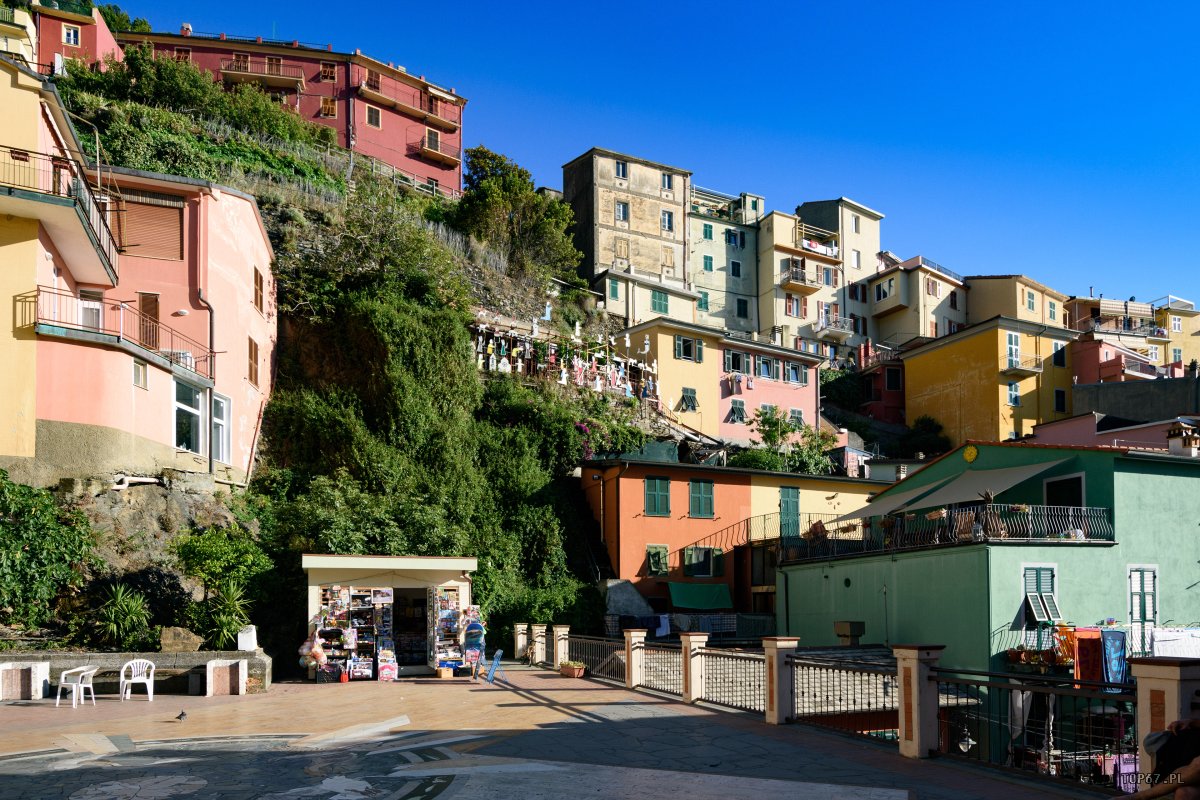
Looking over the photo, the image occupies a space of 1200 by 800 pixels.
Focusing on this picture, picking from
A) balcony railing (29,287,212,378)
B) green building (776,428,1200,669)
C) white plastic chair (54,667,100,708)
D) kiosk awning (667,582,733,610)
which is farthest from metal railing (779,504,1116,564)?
balcony railing (29,287,212,378)

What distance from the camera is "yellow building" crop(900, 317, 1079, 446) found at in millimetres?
52375

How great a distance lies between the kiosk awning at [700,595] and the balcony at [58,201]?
1992 cm

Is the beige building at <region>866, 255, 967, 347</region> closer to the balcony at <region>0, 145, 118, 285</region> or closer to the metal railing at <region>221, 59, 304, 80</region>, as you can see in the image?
the metal railing at <region>221, 59, 304, 80</region>

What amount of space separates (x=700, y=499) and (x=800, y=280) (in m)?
33.0

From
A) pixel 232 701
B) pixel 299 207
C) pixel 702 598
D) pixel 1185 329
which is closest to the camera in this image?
pixel 232 701

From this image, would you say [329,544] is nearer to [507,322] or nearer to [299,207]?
[507,322]

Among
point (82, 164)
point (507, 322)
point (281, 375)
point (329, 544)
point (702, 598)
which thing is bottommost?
point (702, 598)

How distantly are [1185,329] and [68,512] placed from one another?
7674cm

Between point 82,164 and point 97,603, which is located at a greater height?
point 82,164

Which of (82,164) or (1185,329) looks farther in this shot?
(1185,329)

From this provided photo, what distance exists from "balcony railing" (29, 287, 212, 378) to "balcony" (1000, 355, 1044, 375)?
41418 millimetres

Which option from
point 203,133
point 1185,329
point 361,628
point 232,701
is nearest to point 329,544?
point 361,628

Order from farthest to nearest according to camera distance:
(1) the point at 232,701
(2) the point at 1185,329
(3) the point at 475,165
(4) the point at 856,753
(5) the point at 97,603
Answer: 1. (2) the point at 1185,329
2. (3) the point at 475,165
3. (5) the point at 97,603
4. (1) the point at 232,701
5. (4) the point at 856,753

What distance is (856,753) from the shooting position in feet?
39.7
